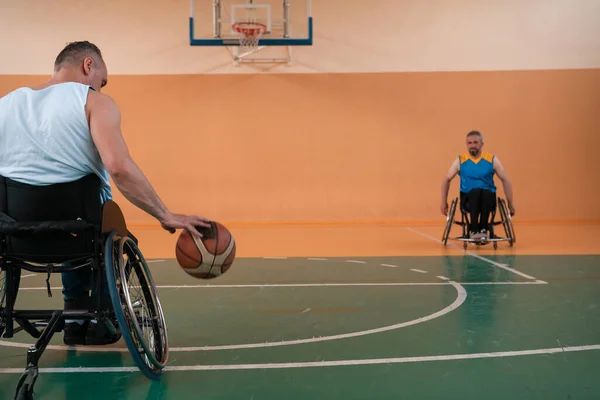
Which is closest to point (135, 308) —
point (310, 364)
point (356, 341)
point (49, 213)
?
point (49, 213)

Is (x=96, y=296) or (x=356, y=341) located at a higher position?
(x=96, y=296)

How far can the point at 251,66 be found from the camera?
33.7ft

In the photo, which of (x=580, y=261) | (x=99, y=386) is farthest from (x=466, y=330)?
(x=580, y=261)

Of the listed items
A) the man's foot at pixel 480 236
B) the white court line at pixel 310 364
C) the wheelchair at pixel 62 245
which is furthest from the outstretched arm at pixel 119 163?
the man's foot at pixel 480 236

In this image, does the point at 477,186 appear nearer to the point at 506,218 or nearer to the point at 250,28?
the point at 506,218

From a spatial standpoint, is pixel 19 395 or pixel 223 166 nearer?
pixel 19 395

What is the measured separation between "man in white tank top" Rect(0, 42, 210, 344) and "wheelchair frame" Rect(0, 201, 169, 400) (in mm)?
165

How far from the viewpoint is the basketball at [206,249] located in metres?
2.57

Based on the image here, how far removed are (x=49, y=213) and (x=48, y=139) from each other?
0.90 ft

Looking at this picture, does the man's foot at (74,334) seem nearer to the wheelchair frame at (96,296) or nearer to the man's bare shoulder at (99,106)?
the wheelchair frame at (96,296)

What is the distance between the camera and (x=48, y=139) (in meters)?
2.33

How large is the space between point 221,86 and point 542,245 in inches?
221

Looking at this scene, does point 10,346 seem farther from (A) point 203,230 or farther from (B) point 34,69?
(B) point 34,69

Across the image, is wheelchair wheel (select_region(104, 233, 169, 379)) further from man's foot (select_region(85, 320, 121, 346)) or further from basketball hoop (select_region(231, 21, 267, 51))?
basketball hoop (select_region(231, 21, 267, 51))
